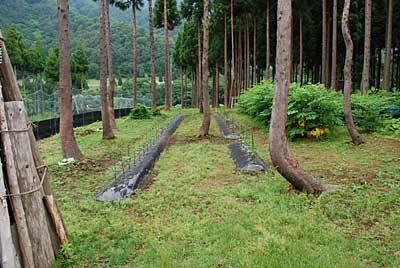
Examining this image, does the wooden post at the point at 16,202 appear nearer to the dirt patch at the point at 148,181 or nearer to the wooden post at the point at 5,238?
the wooden post at the point at 5,238

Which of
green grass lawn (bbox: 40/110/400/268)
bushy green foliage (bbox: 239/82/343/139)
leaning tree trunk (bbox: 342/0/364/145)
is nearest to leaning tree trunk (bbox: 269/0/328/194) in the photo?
green grass lawn (bbox: 40/110/400/268)

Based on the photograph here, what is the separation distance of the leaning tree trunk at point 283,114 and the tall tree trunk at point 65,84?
5.39 meters

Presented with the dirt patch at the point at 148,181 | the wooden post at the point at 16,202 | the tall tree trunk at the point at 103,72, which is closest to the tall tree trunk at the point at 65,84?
the dirt patch at the point at 148,181

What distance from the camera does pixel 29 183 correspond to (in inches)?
131

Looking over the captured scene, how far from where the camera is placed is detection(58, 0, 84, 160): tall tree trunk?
8.41 m

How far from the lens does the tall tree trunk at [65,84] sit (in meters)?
8.41

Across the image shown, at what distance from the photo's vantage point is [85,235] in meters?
4.25

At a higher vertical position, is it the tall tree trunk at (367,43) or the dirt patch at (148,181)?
the tall tree trunk at (367,43)

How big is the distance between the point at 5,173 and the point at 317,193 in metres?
4.30

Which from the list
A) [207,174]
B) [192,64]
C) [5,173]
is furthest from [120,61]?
[5,173]

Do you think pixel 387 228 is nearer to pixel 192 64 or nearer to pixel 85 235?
pixel 85 235

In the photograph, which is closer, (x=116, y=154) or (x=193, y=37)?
(x=116, y=154)

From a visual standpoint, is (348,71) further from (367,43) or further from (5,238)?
(5,238)

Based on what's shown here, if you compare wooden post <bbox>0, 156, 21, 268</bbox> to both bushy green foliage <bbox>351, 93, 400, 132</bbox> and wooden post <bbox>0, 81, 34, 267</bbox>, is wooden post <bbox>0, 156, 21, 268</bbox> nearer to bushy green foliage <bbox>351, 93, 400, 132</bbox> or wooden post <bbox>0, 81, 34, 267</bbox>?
wooden post <bbox>0, 81, 34, 267</bbox>
